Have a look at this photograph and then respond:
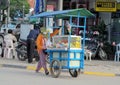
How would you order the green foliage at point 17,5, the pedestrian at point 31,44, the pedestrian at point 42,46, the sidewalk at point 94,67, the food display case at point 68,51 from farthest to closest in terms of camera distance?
the green foliage at point 17,5 → the pedestrian at point 31,44 → the sidewalk at point 94,67 → the pedestrian at point 42,46 → the food display case at point 68,51

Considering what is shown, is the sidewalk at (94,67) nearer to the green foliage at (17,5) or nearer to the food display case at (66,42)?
the food display case at (66,42)

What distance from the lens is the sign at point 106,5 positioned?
88.3ft

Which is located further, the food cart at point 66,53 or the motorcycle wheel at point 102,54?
the motorcycle wheel at point 102,54

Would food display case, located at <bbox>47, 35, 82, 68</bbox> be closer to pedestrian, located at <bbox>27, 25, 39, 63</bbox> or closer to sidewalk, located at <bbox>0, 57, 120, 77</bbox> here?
sidewalk, located at <bbox>0, 57, 120, 77</bbox>

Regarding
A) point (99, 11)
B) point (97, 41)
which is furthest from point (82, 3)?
point (97, 41)

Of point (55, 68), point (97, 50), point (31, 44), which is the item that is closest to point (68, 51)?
point (55, 68)

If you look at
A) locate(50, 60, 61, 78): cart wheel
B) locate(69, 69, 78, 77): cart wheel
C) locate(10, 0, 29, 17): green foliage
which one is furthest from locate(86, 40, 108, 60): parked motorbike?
locate(10, 0, 29, 17): green foliage

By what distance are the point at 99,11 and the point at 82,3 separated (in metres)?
1.63

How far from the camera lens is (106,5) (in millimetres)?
27078

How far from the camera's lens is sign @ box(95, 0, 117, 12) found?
88.3ft

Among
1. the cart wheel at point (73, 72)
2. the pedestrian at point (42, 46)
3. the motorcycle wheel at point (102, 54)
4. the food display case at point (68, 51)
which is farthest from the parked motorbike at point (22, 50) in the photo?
the food display case at point (68, 51)

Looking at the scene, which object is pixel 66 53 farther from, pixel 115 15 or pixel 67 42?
pixel 115 15

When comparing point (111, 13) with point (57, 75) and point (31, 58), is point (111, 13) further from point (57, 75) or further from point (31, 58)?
point (57, 75)

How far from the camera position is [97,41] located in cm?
2597
